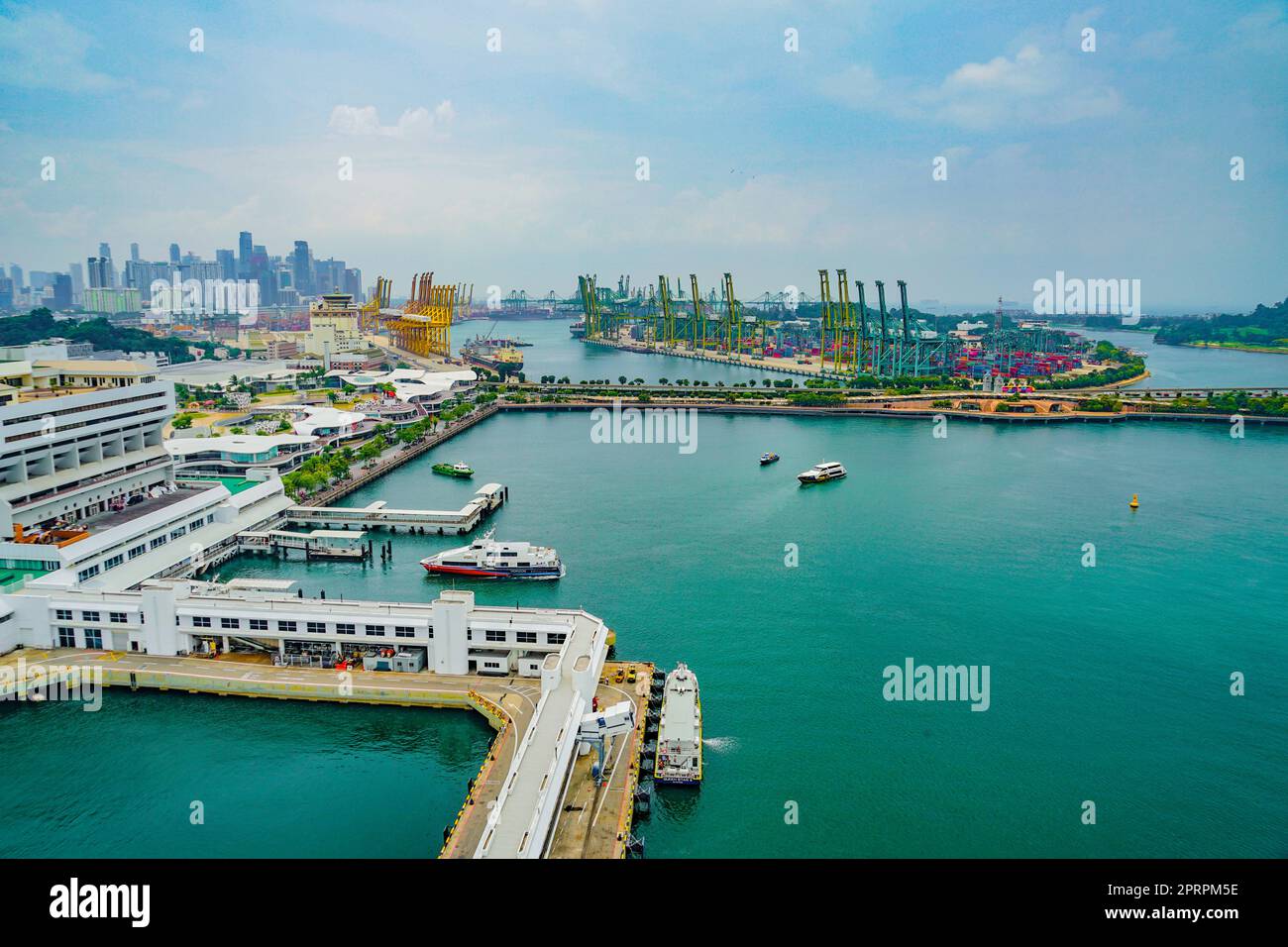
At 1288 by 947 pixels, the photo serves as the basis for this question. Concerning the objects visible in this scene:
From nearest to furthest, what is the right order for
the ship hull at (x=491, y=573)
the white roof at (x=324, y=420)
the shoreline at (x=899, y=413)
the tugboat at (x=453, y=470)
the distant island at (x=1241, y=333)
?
the ship hull at (x=491, y=573)
the tugboat at (x=453, y=470)
the white roof at (x=324, y=420)
the shoreline at (x=899, y=413)
the distant island at (x=1241, y=333)

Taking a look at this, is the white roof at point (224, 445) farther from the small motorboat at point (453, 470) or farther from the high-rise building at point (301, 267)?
the high-rise building at point (301, 267)

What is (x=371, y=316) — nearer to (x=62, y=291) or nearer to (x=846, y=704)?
(x=62, y=291)

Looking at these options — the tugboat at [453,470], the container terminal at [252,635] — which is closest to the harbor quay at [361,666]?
the container terminal at [252,635]

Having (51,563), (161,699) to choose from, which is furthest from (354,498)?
(161,699)

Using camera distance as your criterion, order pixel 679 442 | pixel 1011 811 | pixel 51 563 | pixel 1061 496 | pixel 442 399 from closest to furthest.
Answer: pixel 1011 811
pixel 51 563
pixel 1061 496
pixel 679 442
pixel 442 399
